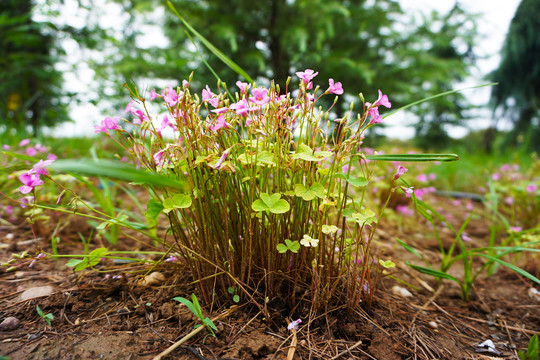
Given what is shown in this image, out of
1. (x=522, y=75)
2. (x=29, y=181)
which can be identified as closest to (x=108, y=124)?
(x=29, y=181)

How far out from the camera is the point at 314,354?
822 mm

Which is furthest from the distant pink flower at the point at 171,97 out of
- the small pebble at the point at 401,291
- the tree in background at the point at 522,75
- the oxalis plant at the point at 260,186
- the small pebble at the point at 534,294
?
the tree in background at the point at 522,75

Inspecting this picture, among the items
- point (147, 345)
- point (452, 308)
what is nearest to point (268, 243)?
point (147, 345)

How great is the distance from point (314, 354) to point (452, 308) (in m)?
0.79

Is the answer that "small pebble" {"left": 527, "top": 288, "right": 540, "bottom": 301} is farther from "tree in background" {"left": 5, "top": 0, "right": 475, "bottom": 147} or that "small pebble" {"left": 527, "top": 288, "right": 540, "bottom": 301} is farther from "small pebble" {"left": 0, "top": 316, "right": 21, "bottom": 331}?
"tree in background" {"left": 5, "top": 0, "right": 475, "bottom": 147}

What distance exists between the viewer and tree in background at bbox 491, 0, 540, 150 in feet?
25.4

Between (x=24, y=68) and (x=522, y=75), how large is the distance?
438 inches

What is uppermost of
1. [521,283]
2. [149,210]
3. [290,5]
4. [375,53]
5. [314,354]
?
[290,5]

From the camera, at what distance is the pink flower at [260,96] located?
796 mm

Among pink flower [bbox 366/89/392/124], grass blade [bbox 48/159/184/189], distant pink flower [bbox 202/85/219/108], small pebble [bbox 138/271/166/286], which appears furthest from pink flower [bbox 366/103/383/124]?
small pebble [bbox 138/271/166/286]

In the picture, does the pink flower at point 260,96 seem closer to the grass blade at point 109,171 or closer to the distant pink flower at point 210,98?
the distant pink flower at point 210,98

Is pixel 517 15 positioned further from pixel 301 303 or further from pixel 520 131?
pixel 301 303

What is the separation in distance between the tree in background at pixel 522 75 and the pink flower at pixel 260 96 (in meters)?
9.56

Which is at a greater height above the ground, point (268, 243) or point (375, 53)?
point (375, 53)
